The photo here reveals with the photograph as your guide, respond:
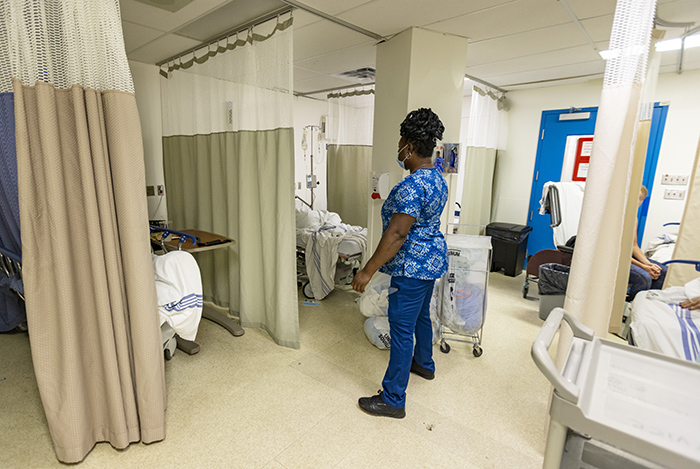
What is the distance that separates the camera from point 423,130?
6.15 feet

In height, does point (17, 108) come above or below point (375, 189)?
above

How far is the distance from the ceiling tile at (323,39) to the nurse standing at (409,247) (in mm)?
1246

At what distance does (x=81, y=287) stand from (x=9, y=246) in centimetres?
73

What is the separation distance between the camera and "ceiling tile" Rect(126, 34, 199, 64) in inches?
120

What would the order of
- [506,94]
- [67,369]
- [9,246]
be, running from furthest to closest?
1. [506,94]
2. [9,246]
3. [67,369]

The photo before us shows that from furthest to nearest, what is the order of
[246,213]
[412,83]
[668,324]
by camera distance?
[246,213] < [412,83] < [668,324]

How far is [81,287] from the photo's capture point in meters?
1.60

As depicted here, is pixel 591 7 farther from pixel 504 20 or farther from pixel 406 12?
pixel 406 12

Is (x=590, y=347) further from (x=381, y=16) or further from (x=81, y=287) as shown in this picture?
(x=381, y=16)

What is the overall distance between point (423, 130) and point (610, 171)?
0.83 metres

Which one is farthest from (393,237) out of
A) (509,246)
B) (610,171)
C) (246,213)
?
(509,246)

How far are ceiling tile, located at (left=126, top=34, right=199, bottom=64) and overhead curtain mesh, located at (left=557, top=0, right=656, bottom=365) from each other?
303 centimetres

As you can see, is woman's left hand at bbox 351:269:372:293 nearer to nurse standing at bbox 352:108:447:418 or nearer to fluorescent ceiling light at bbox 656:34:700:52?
nurse standing at bbox 352:108:447:418

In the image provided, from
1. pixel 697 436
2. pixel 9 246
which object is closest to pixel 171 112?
pixel 9 246
